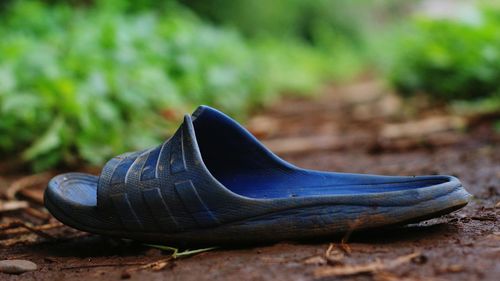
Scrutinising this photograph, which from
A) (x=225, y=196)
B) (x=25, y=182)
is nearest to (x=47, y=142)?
(x=25, y=182)

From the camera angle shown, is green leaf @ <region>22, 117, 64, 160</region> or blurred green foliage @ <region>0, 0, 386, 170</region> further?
blurred green foliage @ <region>0, 0, 386, 170</region>

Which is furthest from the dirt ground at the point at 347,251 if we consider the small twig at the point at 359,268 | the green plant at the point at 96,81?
the green plant at the point at 96,81

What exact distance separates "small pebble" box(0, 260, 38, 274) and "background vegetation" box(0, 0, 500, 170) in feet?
5.58

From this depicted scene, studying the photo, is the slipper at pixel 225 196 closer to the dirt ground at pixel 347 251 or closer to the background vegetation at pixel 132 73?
the dirt ground at pixel 347 251

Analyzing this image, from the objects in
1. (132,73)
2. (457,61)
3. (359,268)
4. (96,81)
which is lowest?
(359,268)

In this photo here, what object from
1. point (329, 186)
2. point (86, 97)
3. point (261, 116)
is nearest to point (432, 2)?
point (261, 116)

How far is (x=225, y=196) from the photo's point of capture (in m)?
1.88

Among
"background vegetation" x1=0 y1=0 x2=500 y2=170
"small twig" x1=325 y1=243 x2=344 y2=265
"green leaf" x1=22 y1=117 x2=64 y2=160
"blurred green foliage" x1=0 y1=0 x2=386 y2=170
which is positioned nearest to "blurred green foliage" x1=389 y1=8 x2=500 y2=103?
"background vegetation" x1=0 y1=0 x2=500 y2=170

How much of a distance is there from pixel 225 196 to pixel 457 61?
178 inches

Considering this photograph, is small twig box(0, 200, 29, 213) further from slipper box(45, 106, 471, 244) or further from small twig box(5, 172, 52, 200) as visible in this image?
slipper box(45, 106, 471, 244)

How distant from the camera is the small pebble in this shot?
1.91 m

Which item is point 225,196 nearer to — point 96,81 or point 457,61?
point 96,81

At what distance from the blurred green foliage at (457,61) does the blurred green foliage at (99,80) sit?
188cm

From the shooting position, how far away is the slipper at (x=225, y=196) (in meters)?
1.85
